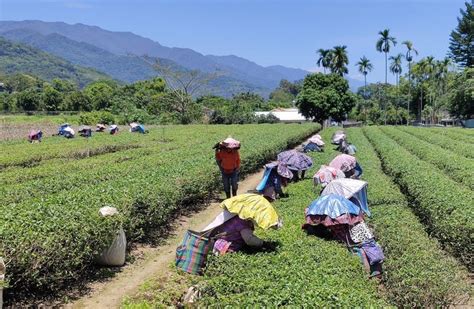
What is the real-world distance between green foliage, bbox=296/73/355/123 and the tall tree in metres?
20.3

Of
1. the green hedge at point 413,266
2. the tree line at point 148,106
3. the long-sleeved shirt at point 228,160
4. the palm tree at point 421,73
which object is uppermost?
the palm tree at point 421,73

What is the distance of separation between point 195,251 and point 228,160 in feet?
14.8

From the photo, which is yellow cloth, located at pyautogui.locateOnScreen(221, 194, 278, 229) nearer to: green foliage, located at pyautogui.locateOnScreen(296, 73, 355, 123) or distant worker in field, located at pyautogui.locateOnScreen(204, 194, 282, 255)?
distant worker in field, located at pyautogui.locateOnScreen(204, 194, 282, 255)

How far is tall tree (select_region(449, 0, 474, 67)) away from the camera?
63384 mm

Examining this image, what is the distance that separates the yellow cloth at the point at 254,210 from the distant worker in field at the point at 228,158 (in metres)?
4.11

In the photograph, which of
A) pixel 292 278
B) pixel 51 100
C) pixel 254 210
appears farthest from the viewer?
pixel 51 100

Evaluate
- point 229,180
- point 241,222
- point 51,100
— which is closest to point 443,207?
point 241,222

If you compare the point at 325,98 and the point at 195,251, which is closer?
the point at 195,251

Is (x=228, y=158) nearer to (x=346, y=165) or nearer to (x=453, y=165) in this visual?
(x=346, y=165)

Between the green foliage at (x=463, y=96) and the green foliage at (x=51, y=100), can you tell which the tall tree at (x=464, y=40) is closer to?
the green foliage at (x=463, y=96)

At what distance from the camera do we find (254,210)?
269 inches

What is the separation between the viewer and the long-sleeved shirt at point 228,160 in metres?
11.2

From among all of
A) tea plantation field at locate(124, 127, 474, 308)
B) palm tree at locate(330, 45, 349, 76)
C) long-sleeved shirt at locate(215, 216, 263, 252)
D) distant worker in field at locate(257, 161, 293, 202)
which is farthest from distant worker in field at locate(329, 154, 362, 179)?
palm tree at locate(330, 45, 349, 76)

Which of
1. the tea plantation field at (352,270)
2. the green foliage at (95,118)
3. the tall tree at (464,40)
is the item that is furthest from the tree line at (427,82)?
the tea plantation field at (352,270)
